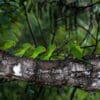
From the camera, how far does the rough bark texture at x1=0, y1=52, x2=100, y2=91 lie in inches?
43.1

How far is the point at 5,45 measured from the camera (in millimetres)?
1162

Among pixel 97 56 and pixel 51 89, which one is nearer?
pixel 97 56

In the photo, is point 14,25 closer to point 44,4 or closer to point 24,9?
point 24,9

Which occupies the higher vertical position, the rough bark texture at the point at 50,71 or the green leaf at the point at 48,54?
the green leaf at the point at 48,54

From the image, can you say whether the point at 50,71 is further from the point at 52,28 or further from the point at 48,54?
the point at 52,28

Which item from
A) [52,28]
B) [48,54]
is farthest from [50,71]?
[52,28]

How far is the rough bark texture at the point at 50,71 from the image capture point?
43.1 inches

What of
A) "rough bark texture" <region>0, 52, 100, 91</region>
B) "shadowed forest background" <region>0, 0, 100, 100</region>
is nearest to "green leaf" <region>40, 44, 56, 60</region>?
"rough bark texture" <region>0, 52, 100, 91</region>

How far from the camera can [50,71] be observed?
1.10m

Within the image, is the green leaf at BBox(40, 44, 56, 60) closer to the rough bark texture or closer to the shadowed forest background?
the rough bark texture

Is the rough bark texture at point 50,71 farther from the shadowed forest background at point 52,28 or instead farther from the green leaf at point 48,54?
the shadowed forest background at point 52,28

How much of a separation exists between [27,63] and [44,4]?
0.89 meters

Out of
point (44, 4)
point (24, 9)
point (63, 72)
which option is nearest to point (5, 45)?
point (63, 72)

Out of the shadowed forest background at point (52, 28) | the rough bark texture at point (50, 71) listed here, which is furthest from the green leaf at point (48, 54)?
the shadowed forest background at point (52, 28)
